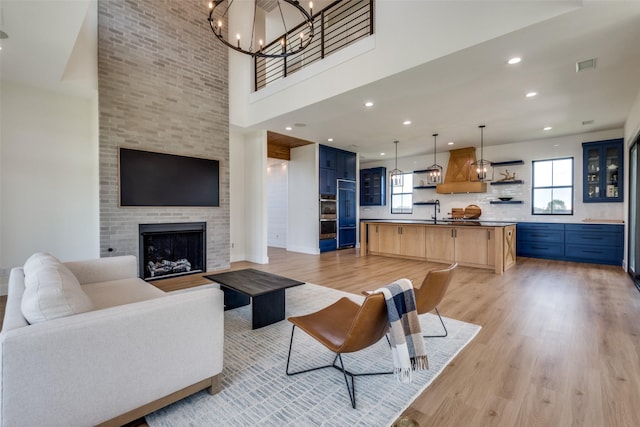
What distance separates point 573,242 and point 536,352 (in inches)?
217

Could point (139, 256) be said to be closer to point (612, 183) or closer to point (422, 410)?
point (422, 410)

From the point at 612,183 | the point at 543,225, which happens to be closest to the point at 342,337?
the point at 543,225

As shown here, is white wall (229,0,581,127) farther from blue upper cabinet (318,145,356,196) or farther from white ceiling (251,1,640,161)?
blue upper cabinet (318,145,356,196)

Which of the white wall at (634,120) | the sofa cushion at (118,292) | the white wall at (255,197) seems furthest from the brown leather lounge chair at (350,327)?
the white wall at (634,120)

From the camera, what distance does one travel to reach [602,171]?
6355mm

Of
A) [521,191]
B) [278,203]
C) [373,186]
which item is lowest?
[278,203]

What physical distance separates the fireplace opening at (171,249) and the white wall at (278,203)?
3507 mm

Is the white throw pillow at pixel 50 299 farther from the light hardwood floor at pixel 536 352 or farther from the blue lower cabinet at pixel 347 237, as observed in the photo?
the blue lower cabinet at pixel 347 237

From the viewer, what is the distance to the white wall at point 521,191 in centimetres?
655

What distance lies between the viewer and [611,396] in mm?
1888

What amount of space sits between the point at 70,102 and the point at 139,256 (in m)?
2.58

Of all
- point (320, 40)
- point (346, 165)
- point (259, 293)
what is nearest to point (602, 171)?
point (346, 165)

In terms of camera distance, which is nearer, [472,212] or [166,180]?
[166,180]

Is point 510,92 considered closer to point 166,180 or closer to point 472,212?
point 472,212
